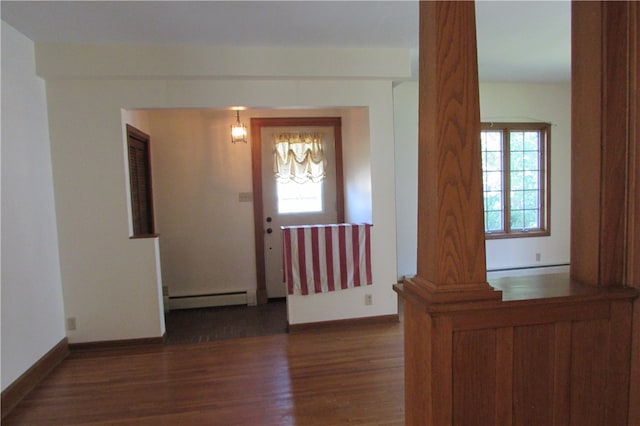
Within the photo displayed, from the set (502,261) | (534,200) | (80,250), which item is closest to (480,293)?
(80,250)

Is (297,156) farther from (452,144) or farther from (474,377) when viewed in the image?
(474,377)

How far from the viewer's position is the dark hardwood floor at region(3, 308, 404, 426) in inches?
95.5

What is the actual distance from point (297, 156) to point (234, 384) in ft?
8.91

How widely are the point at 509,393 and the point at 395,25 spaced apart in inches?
107

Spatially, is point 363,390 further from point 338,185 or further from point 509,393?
point 338,185

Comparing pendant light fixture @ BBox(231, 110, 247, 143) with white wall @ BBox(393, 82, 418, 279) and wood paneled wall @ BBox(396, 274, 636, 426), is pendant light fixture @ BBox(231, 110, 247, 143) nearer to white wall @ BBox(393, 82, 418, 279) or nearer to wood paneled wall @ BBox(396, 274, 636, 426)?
white wall @ BBox(393, 82, 418, 279)

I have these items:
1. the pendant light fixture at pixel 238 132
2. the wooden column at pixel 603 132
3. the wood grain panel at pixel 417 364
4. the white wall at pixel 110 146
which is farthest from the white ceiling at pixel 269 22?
the wood grain panel at pixel 417 364

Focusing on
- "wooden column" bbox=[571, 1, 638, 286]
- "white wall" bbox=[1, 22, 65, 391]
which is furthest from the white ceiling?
"wooden column" bbox=[571, 1, 638, 286]

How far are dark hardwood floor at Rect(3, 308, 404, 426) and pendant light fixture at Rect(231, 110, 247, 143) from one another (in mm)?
2264

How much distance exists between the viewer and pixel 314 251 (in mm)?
3746

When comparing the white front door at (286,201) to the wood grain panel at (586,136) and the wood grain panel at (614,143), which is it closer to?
the wood grain panel at (586,136)

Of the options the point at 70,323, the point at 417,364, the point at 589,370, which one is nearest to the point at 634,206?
the point at 589,370

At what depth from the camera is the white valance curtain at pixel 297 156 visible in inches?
186

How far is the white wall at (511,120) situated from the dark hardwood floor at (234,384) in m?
1.87
